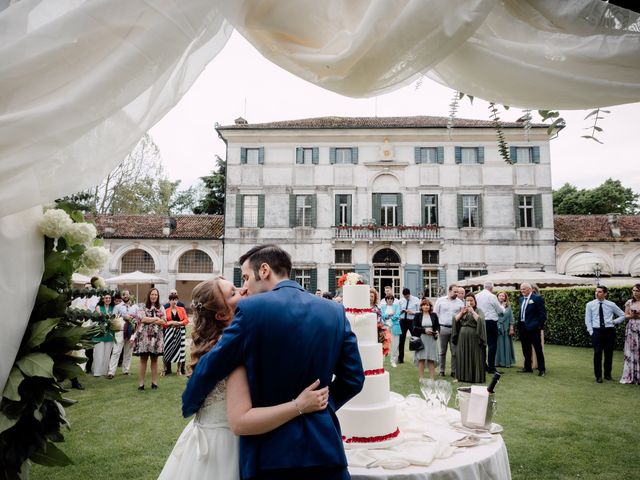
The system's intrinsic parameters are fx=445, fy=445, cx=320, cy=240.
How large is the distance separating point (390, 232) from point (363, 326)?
886 inches

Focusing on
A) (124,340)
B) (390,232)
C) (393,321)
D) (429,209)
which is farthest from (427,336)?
(429,209)

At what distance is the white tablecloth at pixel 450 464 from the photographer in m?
2.64

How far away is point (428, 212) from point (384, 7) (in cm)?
2542

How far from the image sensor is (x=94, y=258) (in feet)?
7.22

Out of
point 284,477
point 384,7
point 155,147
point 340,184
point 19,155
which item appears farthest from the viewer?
point 155,147

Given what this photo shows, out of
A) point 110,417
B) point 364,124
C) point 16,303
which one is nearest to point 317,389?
point 16,303

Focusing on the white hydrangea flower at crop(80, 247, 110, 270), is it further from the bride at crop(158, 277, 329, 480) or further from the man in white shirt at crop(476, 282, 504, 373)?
the man in white shirt at crop(476, 282, 504, 373)

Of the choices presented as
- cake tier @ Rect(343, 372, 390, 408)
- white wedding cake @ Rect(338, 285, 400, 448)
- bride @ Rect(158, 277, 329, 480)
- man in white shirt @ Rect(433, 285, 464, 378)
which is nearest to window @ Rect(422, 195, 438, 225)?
man in white shirt @ Rect(433, 285, 464, 378)

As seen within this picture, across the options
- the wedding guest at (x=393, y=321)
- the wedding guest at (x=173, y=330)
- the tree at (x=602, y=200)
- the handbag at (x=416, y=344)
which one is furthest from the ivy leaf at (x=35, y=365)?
the tree at (x=602, y=200)

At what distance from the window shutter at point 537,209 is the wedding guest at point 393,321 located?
627 inches

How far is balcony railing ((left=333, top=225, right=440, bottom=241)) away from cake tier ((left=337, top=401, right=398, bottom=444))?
2263 cm

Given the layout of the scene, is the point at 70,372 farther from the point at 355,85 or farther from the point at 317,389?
the point at 355,85

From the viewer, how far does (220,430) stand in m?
2.37

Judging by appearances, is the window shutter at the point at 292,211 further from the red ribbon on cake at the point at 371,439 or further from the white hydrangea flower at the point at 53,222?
the white hydrangea flower at the point at 53,222
